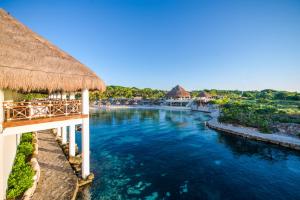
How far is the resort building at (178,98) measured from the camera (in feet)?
165

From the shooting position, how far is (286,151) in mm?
13961

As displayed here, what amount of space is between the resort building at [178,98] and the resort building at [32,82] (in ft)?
143

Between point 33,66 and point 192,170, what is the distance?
9822 millimetres

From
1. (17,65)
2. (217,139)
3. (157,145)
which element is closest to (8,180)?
(17,65)

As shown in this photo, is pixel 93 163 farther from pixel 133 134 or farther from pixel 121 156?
pixel 133 134

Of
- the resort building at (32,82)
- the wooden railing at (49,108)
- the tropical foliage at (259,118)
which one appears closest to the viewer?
the resort building at (32,82)

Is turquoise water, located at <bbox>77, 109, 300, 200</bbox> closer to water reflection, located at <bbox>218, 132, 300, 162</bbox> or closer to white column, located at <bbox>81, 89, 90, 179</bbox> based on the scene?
water reflection, located at <bbox>218, 132, 300, 162</bbox>

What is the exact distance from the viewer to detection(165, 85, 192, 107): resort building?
1978 inches

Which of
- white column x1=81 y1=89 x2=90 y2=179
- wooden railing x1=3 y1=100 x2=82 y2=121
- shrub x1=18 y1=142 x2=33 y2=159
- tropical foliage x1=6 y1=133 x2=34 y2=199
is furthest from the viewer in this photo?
shrub x1=18 y1=142 x2=33 y2=159

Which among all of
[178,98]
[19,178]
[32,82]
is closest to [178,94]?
[178,98]

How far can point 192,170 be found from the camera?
1041cm

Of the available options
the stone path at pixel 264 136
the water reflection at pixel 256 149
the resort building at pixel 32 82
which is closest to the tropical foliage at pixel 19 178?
the resort building at pixel 32 82

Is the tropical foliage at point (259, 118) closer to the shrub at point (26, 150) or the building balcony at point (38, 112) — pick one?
the building balcony at point (38, 112)

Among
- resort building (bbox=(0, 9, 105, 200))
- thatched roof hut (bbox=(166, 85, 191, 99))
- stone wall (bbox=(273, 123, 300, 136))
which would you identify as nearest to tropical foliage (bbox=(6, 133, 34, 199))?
resort building (bbox=(0, 9, 105, 200))
